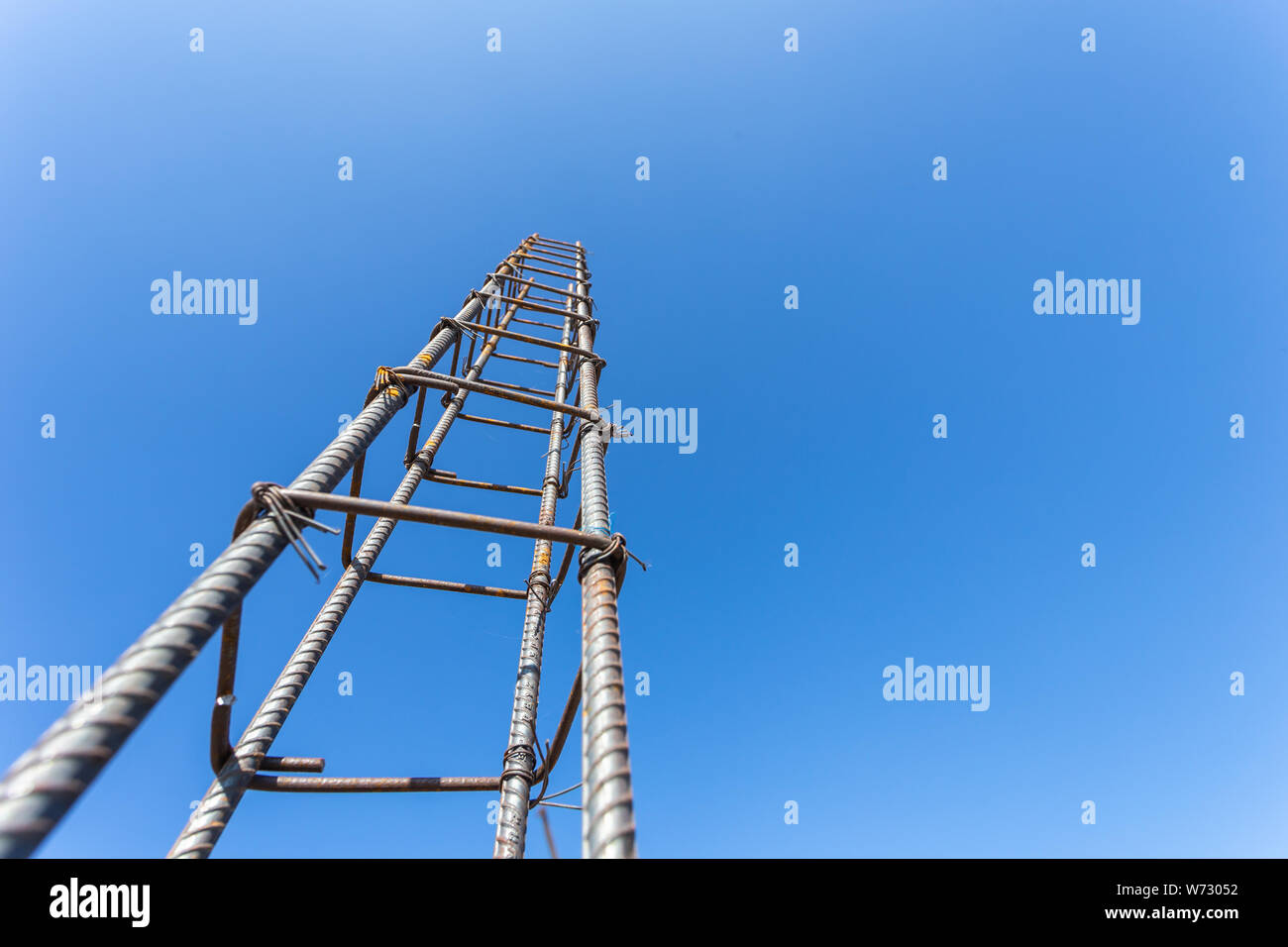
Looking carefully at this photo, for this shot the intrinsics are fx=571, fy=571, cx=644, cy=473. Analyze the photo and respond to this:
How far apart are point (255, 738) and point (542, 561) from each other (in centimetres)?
282

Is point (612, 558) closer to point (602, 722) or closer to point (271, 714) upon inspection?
point (602, 722)

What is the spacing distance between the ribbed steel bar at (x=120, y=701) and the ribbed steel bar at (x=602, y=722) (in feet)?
5.29

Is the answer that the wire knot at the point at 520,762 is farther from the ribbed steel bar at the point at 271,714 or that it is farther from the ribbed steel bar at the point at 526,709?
the ribbed steel bar at the point at 271,714

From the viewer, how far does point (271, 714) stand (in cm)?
390

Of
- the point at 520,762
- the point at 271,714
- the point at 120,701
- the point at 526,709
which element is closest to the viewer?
the point at 120,701

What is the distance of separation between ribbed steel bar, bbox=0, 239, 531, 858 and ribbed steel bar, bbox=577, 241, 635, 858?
1613mm

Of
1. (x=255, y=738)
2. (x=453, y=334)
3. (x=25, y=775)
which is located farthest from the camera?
(x=453, y=334)

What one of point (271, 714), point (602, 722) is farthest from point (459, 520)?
point (271, 714)

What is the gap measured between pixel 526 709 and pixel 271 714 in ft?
5.95
